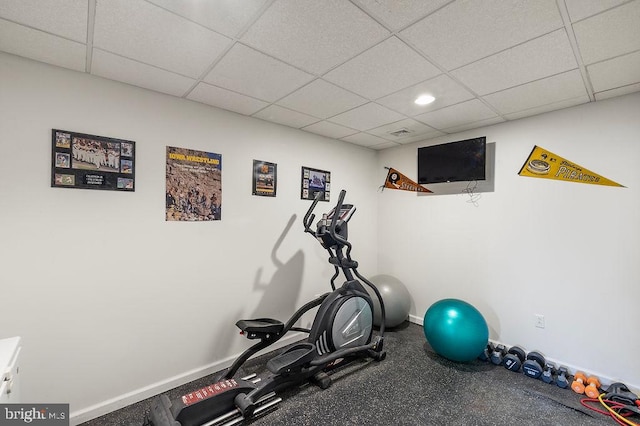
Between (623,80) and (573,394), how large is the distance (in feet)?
8.66

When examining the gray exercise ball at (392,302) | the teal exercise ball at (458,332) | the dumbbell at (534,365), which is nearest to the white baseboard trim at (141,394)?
the gray exercise ball at (392,302)

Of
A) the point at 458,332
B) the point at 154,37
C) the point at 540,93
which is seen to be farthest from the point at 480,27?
the point at 458,332

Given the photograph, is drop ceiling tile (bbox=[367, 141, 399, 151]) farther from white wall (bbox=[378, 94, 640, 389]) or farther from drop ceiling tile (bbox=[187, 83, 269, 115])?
drop ceiling tile (bbox=[187, 83, 269, 115])

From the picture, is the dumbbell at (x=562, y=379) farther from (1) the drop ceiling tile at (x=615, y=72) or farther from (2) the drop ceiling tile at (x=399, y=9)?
(2) the drop ceiling tile at (x=399, y=9)

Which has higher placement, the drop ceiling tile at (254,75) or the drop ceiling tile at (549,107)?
the drop ceiling tile at (549,107)

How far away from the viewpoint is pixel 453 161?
11.5 feet

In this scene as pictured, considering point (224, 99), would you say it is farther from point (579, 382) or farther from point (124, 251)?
point (579, 382)

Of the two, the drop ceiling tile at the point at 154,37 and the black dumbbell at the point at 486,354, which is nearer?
the drop ceiling tile at the point at 154,37

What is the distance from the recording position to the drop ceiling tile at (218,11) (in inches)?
56.6

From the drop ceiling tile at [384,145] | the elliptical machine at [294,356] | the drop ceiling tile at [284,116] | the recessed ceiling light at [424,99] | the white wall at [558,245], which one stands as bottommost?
the elliptical machine at [294,356]

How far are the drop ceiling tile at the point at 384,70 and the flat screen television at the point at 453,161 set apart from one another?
A: 1.49 metres

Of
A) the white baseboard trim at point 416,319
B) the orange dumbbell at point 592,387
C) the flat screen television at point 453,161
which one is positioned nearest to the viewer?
the orange dumbbell at point 592,387

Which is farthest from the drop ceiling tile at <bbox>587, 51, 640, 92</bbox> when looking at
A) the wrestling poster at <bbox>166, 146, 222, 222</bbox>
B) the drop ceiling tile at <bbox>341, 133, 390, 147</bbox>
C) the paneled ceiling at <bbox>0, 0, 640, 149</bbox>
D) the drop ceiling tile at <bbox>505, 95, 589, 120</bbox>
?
the wrestling poster at <bbox>166, 146, 222, 222</bbox>

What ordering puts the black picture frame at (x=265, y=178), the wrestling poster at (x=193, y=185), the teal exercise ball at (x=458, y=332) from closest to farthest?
the wrestling poster at (x=193, y=185), the teal exercise ball at (x=458, y=332), the black picture frame at (x=265, y=178)
